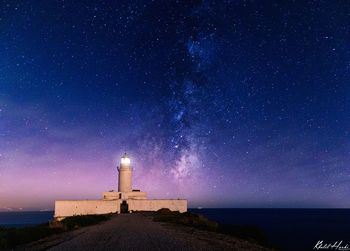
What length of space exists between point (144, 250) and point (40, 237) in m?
7.33

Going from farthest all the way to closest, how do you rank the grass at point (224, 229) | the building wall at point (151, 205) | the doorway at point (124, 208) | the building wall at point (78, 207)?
the building wall at point (151, 205) → the doorway at point (124, 208) → the building wall at point (78, 207) → the grass at point (224, 229)

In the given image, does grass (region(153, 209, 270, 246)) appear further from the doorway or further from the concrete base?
the doorway

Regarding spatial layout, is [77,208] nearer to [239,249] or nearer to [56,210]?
[56,210]

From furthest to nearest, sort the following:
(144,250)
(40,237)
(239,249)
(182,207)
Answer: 1. (182,207)
2. (40,237)
3. (239,249)
4. (144,250)

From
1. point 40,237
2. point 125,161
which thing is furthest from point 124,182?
point 40,237

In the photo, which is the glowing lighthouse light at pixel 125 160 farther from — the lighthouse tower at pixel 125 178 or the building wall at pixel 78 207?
the building wall at pixel 78 207

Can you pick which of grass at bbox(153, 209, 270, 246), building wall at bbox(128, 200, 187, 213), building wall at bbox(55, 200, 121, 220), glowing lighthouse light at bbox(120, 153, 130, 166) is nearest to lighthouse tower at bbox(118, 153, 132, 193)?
glowing lighthouse light at bbox(120, 153, 130, 166)

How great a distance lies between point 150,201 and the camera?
4350 cm

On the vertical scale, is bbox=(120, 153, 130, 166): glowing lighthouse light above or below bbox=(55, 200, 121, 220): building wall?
above

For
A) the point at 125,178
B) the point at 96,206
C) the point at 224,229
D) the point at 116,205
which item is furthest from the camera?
the point at 125,178

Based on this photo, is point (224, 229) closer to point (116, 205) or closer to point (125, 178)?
point (116, 205)

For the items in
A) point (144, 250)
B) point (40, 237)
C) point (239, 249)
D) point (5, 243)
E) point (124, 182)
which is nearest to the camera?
point (144, 250)

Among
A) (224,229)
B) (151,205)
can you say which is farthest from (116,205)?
(224,229)

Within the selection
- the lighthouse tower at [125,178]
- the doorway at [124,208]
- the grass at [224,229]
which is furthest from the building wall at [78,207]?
the grass at [224,229]
